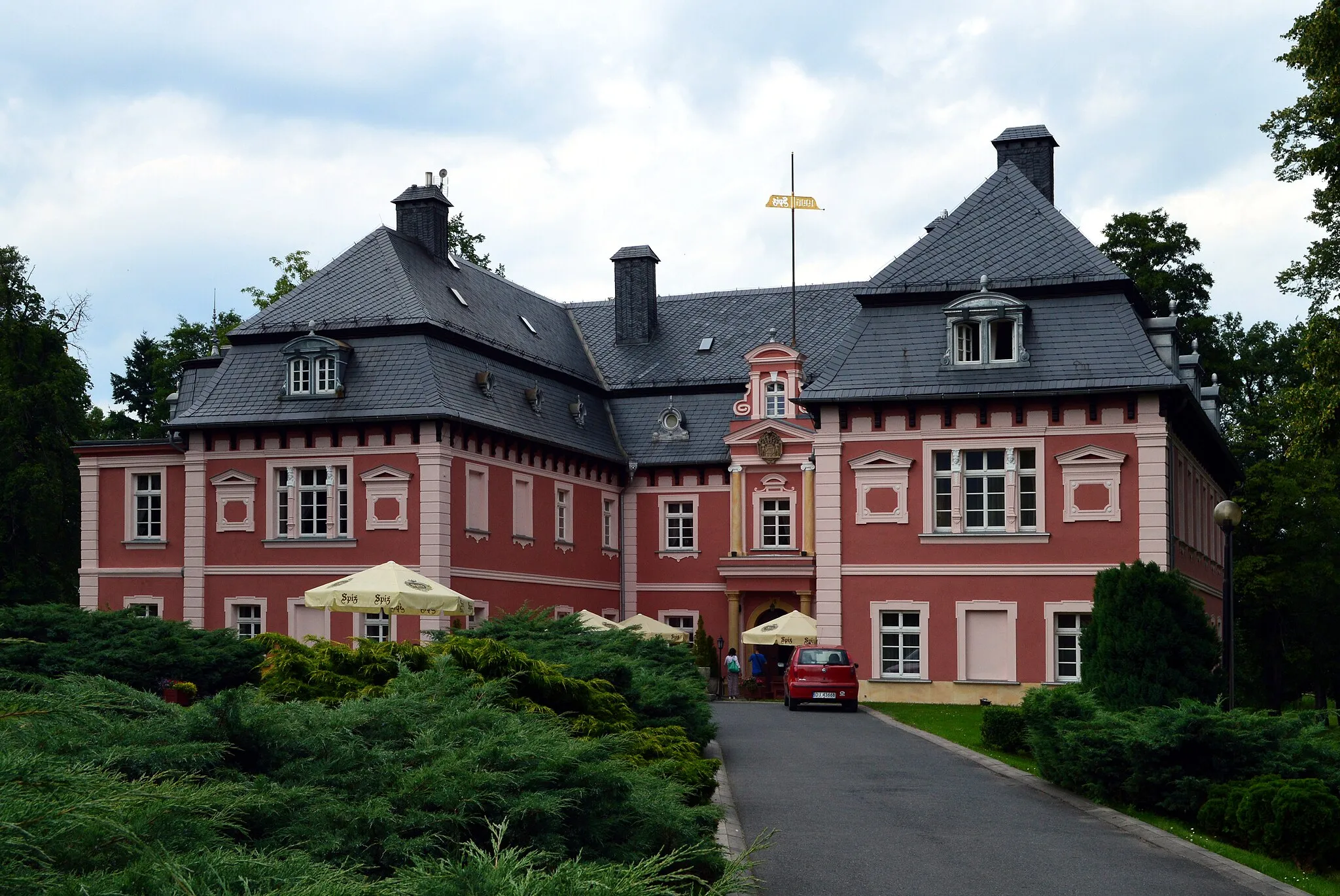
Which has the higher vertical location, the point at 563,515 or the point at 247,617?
the point at 563,515

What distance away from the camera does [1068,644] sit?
3531 cm

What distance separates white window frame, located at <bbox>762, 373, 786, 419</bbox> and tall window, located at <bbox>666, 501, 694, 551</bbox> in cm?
386

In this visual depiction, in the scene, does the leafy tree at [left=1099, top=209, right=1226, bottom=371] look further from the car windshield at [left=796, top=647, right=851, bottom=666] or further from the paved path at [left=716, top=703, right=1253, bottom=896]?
the paved path at [left=716, top=703, right=1253, bottom=896]

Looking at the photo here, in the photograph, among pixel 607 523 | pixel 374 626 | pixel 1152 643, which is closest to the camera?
pixel 1152 643

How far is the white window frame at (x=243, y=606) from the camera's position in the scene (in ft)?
129

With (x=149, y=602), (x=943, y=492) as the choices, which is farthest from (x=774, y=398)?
(x=149, y=602)

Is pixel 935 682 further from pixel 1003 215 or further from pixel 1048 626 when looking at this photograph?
pixel 1003 215

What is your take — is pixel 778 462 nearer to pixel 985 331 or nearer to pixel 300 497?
pixel 985 331

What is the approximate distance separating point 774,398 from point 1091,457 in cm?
1391

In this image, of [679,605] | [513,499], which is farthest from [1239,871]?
[679,605]

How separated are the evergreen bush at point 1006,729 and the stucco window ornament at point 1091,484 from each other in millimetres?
12691

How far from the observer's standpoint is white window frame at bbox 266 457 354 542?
3881 cm

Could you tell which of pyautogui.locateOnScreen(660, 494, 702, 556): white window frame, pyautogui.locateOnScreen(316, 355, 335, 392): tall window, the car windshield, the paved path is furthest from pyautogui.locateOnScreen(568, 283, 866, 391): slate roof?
the paved path

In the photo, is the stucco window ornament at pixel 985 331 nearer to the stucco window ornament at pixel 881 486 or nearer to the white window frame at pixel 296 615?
the stucco window ornament at pixel 881 486
